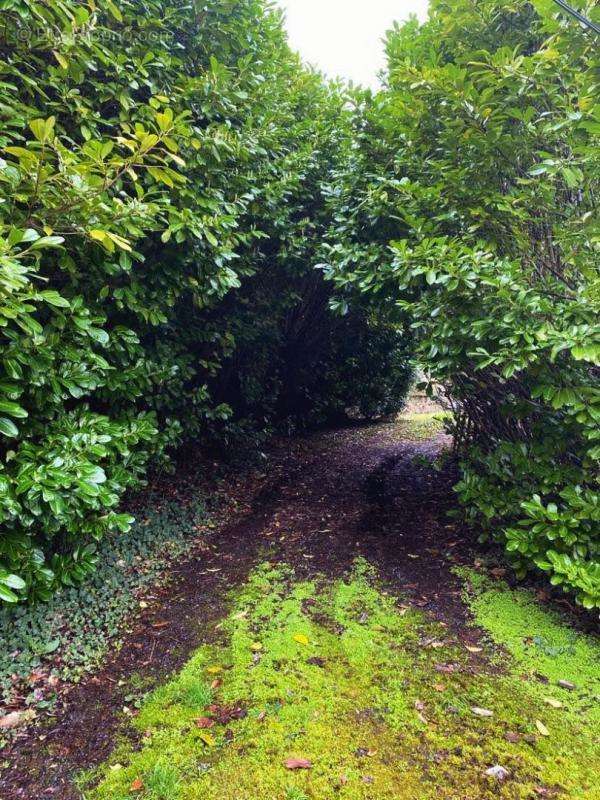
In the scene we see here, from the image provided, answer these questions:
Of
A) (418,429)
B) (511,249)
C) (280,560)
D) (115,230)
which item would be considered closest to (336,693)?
(280,560)

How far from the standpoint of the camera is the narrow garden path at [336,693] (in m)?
1.70

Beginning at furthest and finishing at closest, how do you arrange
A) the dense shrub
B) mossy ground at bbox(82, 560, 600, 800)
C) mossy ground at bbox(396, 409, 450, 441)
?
mossy ground at bbox(396, 409, 450, 441), the dense shrub, mossy ground at bbox(82, 560, 600, 800)

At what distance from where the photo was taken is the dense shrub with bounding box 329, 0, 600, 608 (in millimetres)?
2352

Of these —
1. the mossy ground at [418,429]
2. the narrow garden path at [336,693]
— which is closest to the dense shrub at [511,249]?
the narrow garden path at [336,693]

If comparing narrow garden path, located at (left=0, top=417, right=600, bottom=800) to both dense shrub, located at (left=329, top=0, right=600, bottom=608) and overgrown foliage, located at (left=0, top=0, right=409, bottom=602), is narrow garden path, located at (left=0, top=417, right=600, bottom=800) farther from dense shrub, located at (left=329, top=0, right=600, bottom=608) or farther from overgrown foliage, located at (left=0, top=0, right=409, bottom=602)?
overgrown foliage, located at (left=0, top=0, right=409, bottom=602)

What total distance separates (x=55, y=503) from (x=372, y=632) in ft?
6.68

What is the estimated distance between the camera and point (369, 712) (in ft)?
6.58

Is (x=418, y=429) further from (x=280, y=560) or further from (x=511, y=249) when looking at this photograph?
(x=511, y=249)

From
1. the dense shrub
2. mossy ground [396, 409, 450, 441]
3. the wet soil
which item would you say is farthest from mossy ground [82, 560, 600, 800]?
mossy ground [396, 409, 450, 441]

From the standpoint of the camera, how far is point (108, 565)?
10.8ft

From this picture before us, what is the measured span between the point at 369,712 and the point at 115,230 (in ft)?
9.25

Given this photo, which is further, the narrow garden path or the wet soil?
the wet soil

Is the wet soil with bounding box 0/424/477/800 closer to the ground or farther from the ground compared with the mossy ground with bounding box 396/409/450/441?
closer to the ground

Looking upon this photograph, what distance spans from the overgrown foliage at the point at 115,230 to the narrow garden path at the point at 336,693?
82 cm
